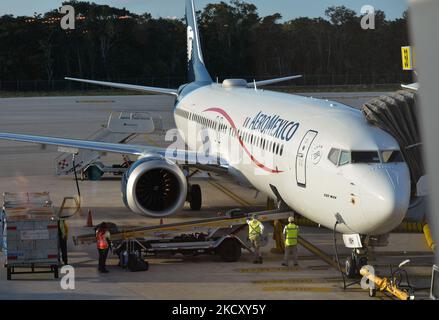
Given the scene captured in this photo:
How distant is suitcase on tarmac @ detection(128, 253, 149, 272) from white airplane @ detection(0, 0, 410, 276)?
9.51 feet

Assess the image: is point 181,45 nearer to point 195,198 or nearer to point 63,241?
point 195,198

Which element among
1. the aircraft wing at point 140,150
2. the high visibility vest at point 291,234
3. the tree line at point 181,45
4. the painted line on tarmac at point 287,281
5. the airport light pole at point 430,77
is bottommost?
the painted line on tarmac at point 287,281

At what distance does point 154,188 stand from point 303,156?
16.7 feet

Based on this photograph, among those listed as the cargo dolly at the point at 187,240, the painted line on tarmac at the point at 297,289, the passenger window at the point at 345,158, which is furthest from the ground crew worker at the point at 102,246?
the passenger window at the point at 345,158

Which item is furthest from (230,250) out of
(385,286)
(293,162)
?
(385,286)

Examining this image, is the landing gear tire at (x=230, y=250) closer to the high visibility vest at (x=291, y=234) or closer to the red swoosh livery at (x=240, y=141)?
the high visibility vest at (x=291, y=234)

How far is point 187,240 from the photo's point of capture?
16.4 meters

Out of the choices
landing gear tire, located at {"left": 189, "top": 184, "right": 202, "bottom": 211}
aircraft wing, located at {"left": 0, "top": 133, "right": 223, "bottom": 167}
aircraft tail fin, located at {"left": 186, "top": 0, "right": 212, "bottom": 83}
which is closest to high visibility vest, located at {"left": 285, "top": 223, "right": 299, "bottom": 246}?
aircraft wing, located at {"left": 0, "top": 133, "right": 223, "bottom": 167}

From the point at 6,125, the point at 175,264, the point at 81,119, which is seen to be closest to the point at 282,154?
the point at 175,264

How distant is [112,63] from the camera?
216 feet

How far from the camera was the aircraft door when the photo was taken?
47.5 feet

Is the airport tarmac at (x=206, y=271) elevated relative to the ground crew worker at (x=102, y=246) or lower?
lower

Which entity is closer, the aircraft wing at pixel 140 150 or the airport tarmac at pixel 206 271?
the airport tarmac at pixel 206 271

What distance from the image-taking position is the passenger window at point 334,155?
43.9 ft
